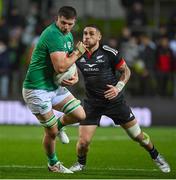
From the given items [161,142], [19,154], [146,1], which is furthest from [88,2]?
[19,154]

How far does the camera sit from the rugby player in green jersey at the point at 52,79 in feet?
37.2

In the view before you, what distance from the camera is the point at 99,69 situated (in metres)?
12.5

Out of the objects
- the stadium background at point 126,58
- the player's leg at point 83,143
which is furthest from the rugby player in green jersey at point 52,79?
the stadium background at point 126,58

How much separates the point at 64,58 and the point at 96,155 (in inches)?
168

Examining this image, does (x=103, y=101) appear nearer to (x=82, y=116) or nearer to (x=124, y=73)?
(x=124, y=73)

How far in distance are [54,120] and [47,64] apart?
0.84 metres

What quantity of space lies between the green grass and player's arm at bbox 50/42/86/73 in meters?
1.56

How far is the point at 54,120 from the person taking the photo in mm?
11750

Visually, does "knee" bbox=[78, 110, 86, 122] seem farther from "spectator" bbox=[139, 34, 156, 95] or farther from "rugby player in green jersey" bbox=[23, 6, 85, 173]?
"spectator" bbox=[139, 34, 156, 95]

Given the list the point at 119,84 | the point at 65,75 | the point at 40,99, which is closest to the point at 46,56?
the point at 65,75

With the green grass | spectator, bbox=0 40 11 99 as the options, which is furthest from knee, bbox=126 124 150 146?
spectator, bbox=0 40 11 99

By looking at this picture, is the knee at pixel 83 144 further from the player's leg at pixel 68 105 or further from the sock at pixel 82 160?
the player's leg at pixel 68 105

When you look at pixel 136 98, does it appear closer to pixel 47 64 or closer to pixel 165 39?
pixel 165 39

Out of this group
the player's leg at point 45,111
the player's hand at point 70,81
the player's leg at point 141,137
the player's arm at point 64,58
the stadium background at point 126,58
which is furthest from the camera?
the stadium background at point 126,58
